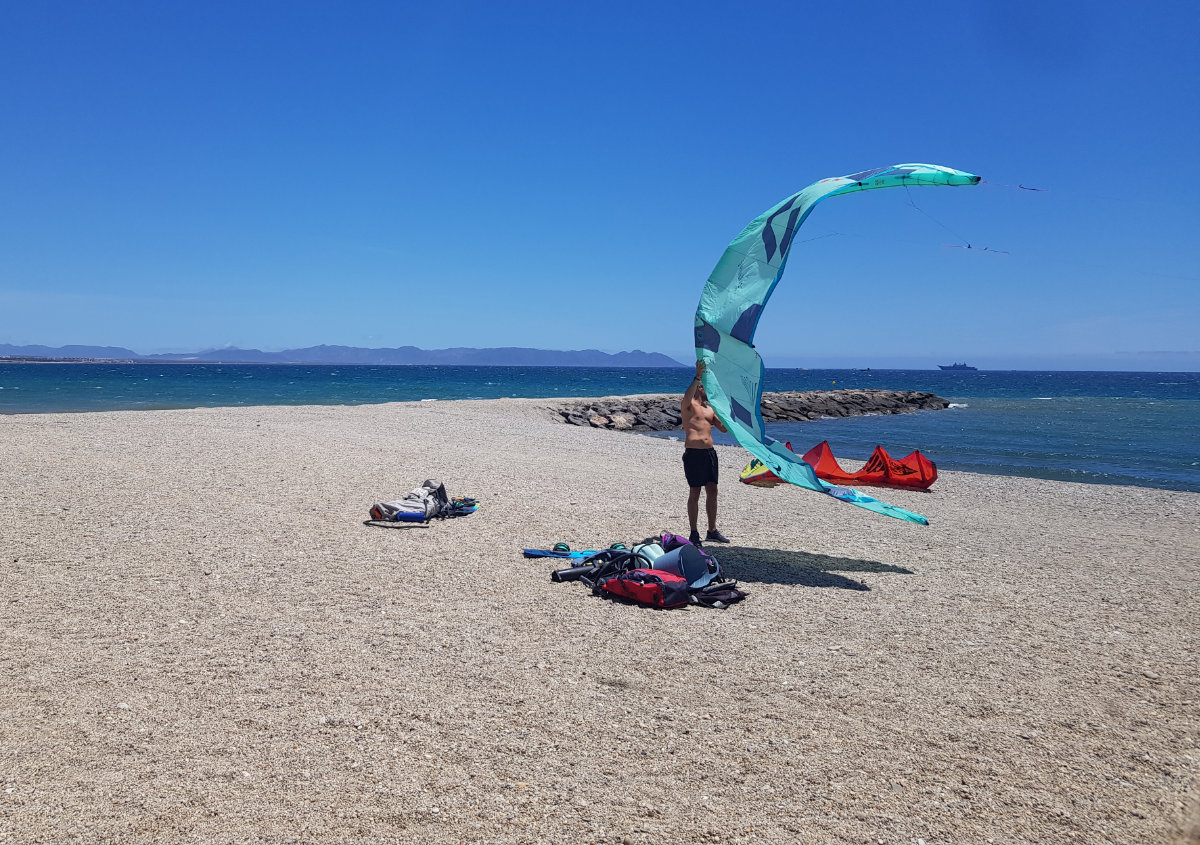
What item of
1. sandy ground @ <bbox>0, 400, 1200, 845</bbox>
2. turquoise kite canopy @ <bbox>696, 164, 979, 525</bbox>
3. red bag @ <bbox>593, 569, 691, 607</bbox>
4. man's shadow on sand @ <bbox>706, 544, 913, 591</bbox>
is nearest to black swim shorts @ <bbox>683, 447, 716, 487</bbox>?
turquoise kite canopy @ <bbox>696, 164, 979, 525</bbox>

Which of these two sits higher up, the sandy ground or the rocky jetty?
the rocky jetty

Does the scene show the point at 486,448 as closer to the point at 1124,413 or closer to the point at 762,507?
the point at 762,507

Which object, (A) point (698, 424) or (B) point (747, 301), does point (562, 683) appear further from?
(B) point (747, 301)

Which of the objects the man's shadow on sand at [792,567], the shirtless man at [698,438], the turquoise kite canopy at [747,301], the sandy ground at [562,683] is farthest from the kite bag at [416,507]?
the turquoise kite canopy at [747,301]

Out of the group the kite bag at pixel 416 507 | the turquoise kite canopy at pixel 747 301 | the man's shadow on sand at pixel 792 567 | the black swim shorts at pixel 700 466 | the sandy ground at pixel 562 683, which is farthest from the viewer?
the kite bag at pixel 416 507

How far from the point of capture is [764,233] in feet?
27.2

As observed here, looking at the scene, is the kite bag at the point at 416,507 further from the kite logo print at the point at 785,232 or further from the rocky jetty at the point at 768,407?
the rocky jetty at the point at 768,407

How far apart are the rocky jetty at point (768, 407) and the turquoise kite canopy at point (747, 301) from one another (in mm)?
20595

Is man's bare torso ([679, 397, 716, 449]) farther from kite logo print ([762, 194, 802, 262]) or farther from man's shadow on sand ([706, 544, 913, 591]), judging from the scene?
kite logo print ([762, 194, 802, 262])

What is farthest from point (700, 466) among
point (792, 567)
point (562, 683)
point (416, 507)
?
point (562, 683)

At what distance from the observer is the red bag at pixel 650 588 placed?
6664 mm

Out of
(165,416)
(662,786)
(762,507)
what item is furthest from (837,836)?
(165,416)

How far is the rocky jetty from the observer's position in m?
33.0

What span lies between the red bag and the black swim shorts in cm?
170
